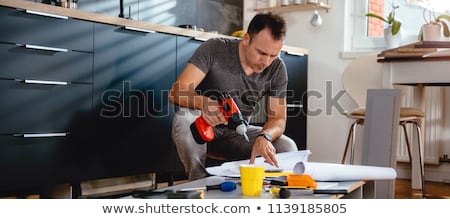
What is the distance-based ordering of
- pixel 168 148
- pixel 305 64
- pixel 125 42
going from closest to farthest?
pixel 125 42 → pixel 168 148 → pixel 305 64

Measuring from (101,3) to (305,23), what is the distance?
1674 millimetres

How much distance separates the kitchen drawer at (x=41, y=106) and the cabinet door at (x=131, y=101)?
115mm

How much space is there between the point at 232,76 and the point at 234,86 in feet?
0.15

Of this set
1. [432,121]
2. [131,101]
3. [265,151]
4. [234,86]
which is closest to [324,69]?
[432,121]

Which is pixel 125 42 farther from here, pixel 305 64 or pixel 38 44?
pixel 305 64

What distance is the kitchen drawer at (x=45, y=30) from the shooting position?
2414mm

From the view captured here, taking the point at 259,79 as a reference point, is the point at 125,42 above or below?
above

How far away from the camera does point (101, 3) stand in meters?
3.34

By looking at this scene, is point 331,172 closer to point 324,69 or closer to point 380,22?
point 324,69

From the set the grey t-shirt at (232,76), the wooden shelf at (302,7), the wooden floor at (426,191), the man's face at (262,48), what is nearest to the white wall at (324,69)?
the wooden shelf at (302,7)

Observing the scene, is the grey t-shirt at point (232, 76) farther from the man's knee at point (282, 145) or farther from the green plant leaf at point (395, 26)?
the green plant leaf at point (395, 26)

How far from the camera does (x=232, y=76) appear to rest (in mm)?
2361
